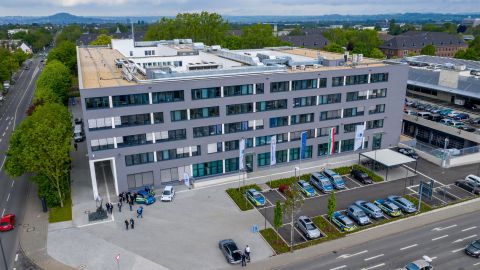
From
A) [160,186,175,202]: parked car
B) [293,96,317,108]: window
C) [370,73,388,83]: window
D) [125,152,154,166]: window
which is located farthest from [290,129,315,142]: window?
[125,152,154,166]: window

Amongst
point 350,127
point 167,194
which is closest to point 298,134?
point 350,127

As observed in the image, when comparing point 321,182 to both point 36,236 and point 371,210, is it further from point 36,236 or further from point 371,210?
point 36,236

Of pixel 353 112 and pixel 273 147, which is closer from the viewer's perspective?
pixel 273 147

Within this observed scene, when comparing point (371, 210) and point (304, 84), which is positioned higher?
point (304, 84)

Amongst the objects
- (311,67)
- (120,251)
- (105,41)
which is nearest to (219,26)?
(105,41)

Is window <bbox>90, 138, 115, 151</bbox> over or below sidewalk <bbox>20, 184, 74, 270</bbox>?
over

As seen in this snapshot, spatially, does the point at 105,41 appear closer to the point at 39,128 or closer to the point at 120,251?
the point at 39,128

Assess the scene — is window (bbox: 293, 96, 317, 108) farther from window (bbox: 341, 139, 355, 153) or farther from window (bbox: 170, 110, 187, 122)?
window (bbox: 170, 110, 187, 122)
